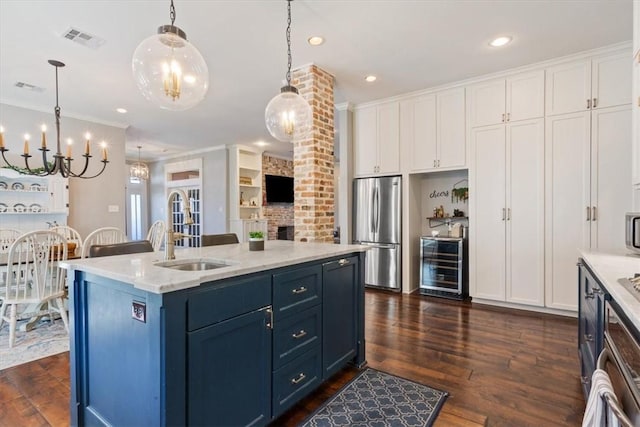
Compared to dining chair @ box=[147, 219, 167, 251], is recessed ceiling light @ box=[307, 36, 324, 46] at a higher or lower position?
higher

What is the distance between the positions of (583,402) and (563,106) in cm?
288

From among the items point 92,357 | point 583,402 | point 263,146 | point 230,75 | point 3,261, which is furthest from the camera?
point 263,146

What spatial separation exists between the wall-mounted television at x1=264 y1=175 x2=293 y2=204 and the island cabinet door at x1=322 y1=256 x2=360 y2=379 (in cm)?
627

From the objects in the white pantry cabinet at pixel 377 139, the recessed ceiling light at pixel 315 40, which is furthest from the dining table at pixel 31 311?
the white pantry cabinet at pixel 377 139

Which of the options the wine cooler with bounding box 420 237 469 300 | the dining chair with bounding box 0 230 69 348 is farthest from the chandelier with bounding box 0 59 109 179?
the wine cooler with bounding box 420 237 469 300

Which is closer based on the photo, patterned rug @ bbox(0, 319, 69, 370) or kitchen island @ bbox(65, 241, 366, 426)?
kitchen island @ bbox(65, 241, 366, 426)

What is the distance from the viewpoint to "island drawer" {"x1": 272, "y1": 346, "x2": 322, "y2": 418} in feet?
5.52

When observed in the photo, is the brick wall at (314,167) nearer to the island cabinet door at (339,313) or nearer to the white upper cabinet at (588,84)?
the island cabinet door at (339,313)

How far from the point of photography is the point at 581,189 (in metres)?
3.31

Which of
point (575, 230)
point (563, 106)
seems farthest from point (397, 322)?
point (563, 106)

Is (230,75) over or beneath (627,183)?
over

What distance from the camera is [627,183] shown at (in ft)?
10.2

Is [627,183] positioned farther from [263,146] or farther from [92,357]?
[263,146]

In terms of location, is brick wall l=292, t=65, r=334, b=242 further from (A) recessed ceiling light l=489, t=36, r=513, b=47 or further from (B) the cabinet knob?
(A) recessed ceiling light l=489, t=36, r=513, b=47
